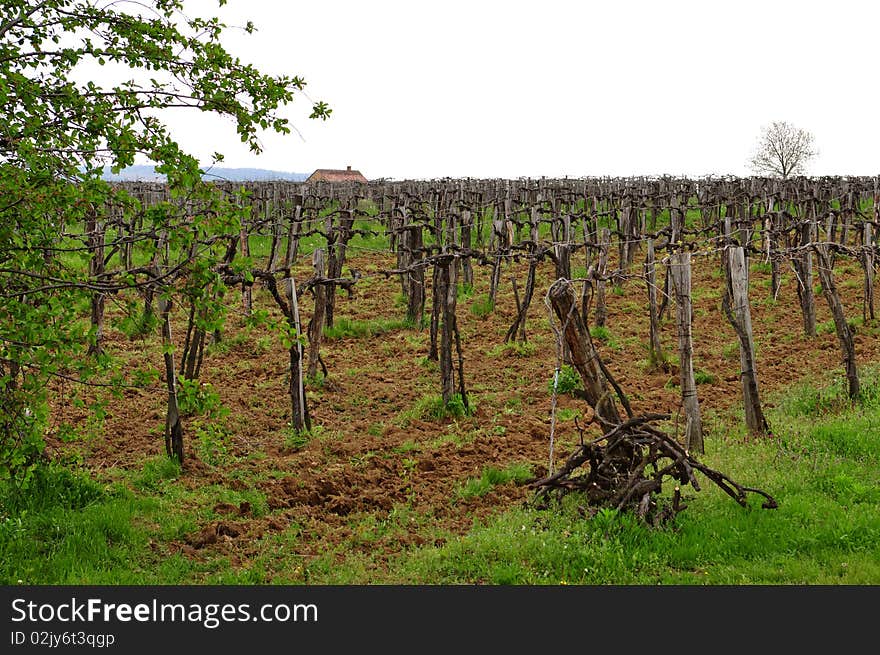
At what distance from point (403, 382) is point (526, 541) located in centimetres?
616

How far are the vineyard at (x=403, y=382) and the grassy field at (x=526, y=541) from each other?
0.17 metres

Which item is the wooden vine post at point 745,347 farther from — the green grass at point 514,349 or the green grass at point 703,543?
the green grass at point 514,349

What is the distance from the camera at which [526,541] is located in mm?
5949

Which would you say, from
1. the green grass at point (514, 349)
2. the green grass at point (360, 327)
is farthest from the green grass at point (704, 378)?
the green grass at point (360, 327)

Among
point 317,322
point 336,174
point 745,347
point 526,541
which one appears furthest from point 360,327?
point 336,174

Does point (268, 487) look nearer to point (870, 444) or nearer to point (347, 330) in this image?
point (870, 444)

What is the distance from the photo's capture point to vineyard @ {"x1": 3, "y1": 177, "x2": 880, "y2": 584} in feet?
18.7

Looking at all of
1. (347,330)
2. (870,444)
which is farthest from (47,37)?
(347,330)

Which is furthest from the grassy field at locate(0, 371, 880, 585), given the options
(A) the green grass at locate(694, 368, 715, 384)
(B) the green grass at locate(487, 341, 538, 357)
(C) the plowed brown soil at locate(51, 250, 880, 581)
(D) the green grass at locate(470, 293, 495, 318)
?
(D) the green grass at locate(470, 293, 495, 318)

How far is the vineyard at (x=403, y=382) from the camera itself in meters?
5.70

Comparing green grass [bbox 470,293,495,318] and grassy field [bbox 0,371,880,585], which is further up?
green grass [bbox 470,293,495,318]

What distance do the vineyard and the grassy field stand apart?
175 millimetres

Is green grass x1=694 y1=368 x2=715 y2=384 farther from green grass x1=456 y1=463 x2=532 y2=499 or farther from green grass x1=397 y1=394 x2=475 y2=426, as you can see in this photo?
green grass x1=456 y1=463 x2=532 y2=499

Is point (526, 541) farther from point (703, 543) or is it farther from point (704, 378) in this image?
point (704, 378)
